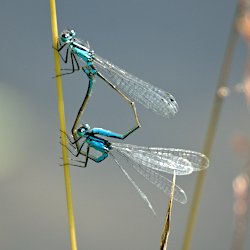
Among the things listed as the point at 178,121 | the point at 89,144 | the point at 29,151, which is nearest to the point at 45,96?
the point at 29,151

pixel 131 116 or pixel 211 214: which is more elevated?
pixel 131 116

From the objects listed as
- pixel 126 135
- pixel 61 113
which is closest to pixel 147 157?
pixel 126 135

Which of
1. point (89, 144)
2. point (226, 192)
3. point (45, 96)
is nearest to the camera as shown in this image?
point (89, 144)

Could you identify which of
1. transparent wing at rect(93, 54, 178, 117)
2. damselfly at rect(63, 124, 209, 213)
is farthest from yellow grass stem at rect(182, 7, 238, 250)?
transparent wing at rect(93, 54, 178, 117)

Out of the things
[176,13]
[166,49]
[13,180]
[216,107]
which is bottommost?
[13,180]

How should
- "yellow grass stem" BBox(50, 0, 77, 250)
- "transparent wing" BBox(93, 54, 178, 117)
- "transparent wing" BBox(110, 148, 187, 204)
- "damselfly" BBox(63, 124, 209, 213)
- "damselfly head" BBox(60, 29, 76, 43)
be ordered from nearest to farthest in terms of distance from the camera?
"yellow grass stem" BBox(50, 0, 77, 250) → "damselfly head" BBox(60, 29, 76, 43) → "damselfly" BBox(63, 124, 209, 213) → "transparent wing" BBox(110, 148, 187, 204) → "transparent wing" BBox(93, 54, 178, 117)

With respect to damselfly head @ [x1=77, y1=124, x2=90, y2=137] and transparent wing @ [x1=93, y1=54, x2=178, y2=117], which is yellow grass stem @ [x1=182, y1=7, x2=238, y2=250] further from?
damselfly head @ [x1=77, y1=124, x2=90, y2=137]

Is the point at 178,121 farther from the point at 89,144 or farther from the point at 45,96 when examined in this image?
the point at 89,144
